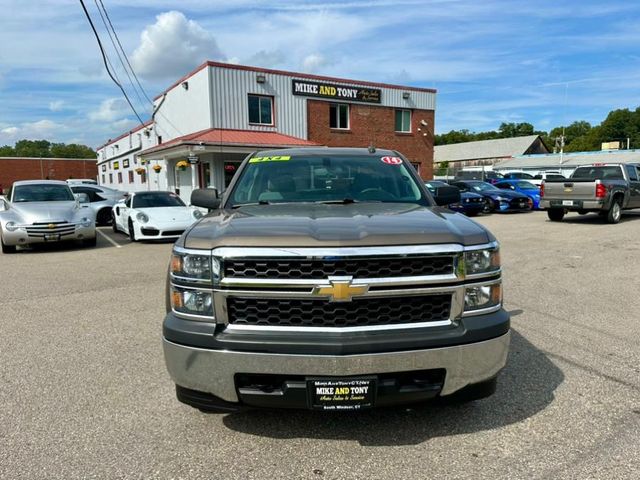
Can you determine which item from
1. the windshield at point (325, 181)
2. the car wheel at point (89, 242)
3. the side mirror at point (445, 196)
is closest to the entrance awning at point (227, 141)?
the car wheel at point (89, 242)

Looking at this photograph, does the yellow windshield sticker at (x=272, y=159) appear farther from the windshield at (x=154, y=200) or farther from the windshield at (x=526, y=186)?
the windshield at (x=526, y=186)

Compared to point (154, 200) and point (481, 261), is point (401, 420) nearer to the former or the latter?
point (481, 261)

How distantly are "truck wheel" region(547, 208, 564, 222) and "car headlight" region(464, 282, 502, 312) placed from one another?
579 inches

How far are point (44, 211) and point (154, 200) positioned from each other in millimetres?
3003

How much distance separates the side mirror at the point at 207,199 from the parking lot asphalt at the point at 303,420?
4.66 feet

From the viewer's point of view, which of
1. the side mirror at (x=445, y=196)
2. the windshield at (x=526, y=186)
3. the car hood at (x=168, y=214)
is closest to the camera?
the side mirror at (x=445, y=196)

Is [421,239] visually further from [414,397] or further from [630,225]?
[630,225]

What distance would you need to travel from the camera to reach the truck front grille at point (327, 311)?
2.50 meters

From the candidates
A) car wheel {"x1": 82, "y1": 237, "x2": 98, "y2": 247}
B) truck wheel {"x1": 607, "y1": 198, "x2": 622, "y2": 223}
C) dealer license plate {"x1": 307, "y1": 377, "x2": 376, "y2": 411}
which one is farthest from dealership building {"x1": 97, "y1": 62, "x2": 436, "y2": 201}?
dealer license plate {"x1": 307, "y1": 377, "x2": 376, "y2": 411}

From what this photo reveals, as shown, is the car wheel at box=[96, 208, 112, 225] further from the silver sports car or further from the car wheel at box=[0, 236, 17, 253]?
the car wheel at box=[0, 236, 17, 253]

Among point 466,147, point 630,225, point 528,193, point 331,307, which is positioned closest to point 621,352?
point 331,307

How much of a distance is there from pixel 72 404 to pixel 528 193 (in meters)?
22.6

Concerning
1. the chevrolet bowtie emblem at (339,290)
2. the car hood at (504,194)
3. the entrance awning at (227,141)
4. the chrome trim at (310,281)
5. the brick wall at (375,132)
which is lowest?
the chevrolet bowtie emblem at (339,290)

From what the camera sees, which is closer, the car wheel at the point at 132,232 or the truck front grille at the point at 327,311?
the truck front grille at the point at 327,311
